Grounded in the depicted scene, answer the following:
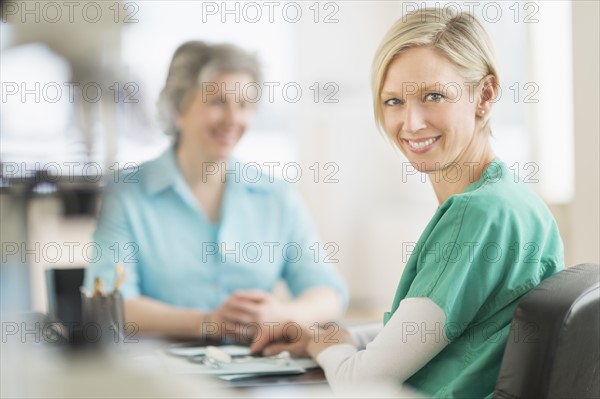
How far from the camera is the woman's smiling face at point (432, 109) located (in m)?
0.95

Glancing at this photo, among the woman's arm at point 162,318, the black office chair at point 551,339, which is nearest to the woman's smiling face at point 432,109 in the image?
the black office chair at point 551,339

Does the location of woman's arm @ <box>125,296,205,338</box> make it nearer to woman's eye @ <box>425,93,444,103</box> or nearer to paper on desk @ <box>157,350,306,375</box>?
paper on desk @ <box>157,350,306,375</box>

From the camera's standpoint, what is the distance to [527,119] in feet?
10.9

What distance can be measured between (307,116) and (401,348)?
10.2 ft

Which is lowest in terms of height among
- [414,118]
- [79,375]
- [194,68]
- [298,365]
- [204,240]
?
[298,365]

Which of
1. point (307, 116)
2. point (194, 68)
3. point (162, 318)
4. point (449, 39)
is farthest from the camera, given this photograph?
point (307, 116)

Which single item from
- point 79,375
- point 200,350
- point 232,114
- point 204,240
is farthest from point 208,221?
point 79,375

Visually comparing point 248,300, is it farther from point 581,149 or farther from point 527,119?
point 527,119

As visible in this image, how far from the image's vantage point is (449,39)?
0.95m

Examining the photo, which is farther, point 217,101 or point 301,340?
point 217,101

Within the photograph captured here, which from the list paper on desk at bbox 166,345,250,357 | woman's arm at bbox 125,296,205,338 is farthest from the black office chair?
woman's arm at bbox 125,296,205,338

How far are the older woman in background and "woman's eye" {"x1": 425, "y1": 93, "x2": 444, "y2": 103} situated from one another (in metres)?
0.60

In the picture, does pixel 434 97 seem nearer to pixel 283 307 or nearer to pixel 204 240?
pixel 283 307

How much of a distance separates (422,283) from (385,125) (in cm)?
23
